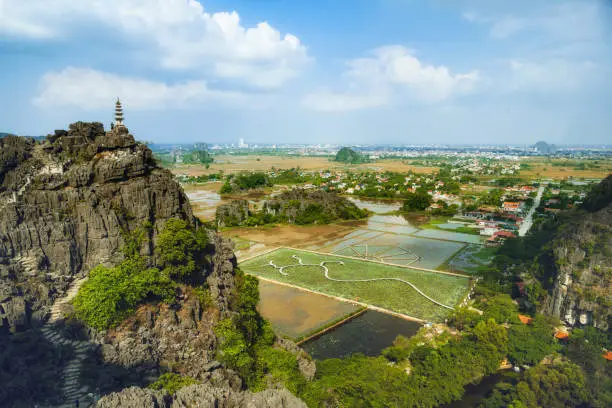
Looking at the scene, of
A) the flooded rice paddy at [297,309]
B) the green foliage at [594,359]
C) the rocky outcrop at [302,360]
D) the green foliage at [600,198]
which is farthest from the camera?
the green foliage at [600,198]

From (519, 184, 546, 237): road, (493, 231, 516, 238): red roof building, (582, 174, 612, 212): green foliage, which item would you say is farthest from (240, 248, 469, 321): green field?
(519, 184, 546, 237): road

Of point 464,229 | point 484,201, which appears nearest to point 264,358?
point 464,229

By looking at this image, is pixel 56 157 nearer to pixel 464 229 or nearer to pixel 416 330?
pixel 416 330

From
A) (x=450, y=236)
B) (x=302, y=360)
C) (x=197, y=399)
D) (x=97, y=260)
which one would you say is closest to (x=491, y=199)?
(x=450, y=236)

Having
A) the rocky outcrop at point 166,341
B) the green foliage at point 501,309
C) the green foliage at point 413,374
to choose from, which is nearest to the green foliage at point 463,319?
the green foliage at point 501,309

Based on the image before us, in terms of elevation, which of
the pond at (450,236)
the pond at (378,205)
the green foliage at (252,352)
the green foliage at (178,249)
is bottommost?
the pond at (450,236)

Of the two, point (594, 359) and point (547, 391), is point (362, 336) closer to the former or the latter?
point (547, 391)

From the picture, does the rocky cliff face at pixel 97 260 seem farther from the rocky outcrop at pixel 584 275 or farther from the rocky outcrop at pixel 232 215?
the rocky outcrop at pixel 232 215
